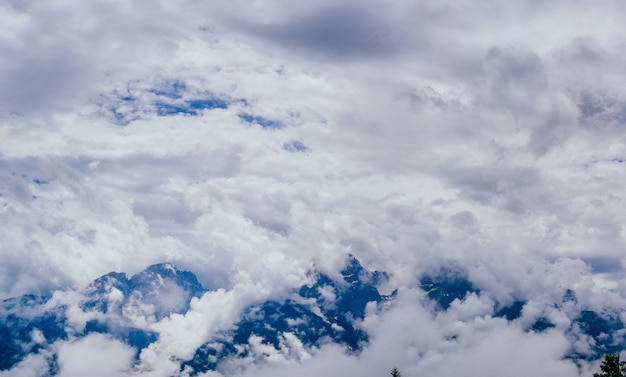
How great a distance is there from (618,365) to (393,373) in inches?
2092

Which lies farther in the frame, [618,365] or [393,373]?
[393,373]

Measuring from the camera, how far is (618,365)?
10050cm

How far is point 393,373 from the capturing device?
447 feet
